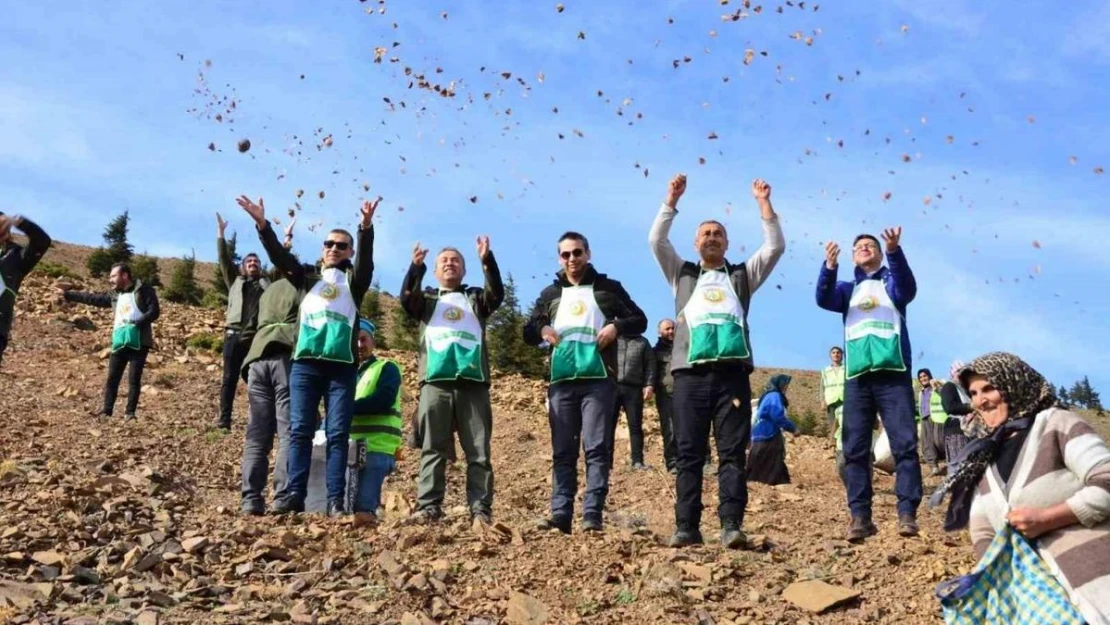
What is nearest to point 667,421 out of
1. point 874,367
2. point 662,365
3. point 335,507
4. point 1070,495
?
point 662,365

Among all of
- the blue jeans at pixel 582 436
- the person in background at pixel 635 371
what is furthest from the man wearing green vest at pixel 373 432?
the person in background at pixel 635 371

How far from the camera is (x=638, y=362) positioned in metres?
12.5

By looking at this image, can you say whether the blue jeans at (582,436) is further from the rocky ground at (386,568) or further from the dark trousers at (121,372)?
the dark trousers at (121,372)

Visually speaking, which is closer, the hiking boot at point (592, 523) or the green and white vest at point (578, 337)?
the hiking boot at point (592, 523)

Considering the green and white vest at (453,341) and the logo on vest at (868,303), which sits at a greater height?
the logo on vest at (868,303)

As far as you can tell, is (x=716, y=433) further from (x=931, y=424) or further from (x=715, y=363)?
(x=931, y=424)

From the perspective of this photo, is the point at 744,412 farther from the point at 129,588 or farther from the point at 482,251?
the point at 129,588

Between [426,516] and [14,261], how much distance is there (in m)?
4.27

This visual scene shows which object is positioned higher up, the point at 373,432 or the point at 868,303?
the point at 868,303

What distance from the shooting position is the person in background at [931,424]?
15.1m

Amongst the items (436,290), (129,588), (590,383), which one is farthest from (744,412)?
(129,588)

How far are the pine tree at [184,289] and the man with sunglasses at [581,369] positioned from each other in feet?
115

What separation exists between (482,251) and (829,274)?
240 cm

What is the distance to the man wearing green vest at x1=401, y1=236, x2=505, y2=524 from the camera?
290 inches
